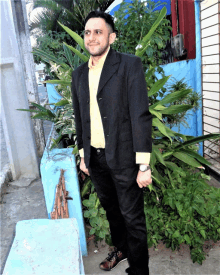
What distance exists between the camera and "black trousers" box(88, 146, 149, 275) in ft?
5.66

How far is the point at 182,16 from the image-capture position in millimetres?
4863

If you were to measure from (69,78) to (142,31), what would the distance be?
1.14m

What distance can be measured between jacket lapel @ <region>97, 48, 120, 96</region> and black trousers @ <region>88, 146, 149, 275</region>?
0.47 meters

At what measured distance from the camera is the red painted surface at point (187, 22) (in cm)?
446

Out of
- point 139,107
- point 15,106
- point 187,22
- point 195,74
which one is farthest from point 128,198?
point 187,22

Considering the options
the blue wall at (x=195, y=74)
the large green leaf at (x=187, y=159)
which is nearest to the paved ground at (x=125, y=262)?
the large green leaf at (x=187, y=159)

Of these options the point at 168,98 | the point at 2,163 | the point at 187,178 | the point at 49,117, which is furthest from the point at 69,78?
the point at 2,163

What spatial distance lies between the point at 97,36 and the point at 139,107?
501 millimetres

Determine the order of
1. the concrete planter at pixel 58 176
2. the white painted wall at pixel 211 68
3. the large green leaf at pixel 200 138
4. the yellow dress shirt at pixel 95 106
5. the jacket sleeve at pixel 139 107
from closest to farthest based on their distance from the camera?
the jacket sleeve at pixel 139 107
the yellow dress shirt at pixel 95 106
the concrete planter at pixel 58 176
the large green leaf at pixel 200 138
the white painted wall at pixel 211 68

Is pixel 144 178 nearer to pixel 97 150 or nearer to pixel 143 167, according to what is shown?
pixel 143 167

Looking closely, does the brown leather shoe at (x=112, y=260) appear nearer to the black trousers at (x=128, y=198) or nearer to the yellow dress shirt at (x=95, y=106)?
the black trousers at (x=128, y=198)

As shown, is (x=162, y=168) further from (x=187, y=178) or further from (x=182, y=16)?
(x=182, y=16)

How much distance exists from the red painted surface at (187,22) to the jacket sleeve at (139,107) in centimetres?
327

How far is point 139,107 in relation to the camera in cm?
151
